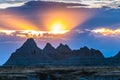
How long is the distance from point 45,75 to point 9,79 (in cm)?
927

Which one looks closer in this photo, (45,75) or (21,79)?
(21,79)

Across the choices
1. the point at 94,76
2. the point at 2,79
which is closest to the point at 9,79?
the point at 2,79

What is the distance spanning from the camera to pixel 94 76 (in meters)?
87.4

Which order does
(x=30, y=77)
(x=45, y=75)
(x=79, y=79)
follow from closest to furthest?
(x=79, y=79) < (x=30, y=77) < (x=45, y=75)

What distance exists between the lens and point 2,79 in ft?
280

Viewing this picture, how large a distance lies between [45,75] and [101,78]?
12310mm

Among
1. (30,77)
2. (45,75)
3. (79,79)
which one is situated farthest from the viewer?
(45,75)

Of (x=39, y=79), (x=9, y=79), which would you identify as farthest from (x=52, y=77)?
(x=9, y=79)

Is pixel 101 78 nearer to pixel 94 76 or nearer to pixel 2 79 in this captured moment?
pixel 94 76

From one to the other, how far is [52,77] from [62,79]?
4.29 m

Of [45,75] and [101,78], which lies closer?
[101,78]

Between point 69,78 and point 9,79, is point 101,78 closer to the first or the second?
point 69,78

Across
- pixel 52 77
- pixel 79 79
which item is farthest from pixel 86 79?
pixel 52 77

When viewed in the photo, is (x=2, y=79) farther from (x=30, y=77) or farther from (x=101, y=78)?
(x=101, y=78)
